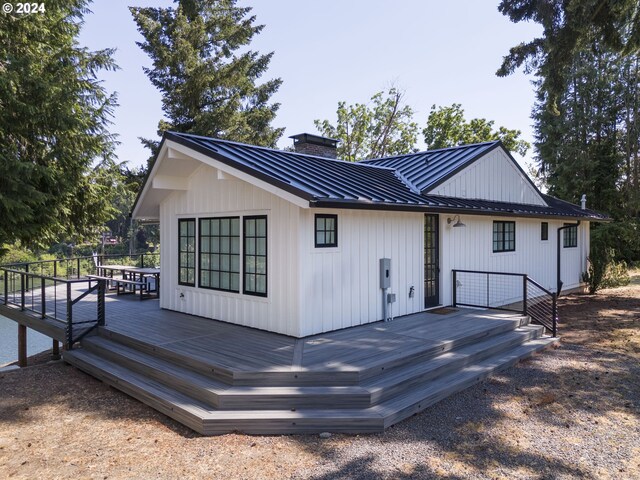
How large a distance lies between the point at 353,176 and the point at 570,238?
965 cm

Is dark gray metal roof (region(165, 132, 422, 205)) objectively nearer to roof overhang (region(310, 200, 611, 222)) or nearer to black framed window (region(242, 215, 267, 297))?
roof overhang (region(310, 200, 611, 222))

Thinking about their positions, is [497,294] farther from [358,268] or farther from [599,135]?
[599,135]

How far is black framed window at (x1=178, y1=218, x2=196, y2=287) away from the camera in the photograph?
28.6 ft

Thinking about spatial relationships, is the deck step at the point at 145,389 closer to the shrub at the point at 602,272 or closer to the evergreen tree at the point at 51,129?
the evergreen tree at the point at 51,129

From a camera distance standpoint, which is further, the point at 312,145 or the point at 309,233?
the point at 312,145

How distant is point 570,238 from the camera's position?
1466cm

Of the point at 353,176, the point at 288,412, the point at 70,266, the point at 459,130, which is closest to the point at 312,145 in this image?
the point at 353,176

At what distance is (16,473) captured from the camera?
3.93 metres

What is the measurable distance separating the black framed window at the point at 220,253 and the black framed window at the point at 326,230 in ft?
5.21

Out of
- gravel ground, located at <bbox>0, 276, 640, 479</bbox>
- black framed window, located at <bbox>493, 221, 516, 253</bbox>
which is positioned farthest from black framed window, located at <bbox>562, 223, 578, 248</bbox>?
gravel ground, located at <bbox>0, 276, 640, 479</bbox>

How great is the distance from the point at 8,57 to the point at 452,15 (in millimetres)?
12405

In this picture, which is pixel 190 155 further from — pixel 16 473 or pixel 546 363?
pixel 546 363

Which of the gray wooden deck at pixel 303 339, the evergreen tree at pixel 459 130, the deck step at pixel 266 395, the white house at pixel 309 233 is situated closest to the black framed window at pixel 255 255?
the white house at pixel 309 233

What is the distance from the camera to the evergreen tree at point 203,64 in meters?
19.5
